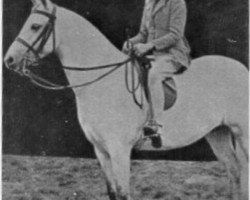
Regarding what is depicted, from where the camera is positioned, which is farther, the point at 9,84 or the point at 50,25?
the point at 9,84

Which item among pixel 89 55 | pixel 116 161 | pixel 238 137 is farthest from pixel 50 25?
pixel 238 137

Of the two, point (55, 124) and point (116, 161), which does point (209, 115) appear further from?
point (55, 124)

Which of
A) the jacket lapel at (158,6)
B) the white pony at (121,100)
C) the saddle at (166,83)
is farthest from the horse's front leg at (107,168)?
the jacket lapel at (158,6)

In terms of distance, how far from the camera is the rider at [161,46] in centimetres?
291

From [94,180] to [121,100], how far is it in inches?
22.9

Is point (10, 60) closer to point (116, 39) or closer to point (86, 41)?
point (86, 41)

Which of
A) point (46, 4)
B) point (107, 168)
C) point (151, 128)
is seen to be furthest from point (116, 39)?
point (107, 168)

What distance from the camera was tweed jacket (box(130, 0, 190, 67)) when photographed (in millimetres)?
2963

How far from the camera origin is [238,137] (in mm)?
3090

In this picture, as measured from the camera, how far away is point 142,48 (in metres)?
2.94

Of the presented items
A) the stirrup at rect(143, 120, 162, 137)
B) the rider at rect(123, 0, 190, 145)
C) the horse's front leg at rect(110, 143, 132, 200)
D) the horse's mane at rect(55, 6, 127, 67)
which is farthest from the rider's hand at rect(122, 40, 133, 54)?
the horse's front leg at rect(110, 143, 132, 200)

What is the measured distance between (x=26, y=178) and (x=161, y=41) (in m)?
1.24

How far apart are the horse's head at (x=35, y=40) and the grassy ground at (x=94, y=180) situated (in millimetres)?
724

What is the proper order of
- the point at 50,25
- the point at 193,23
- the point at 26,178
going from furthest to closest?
the point at 26,178 < the point at 193,23 < the point at 50,25
